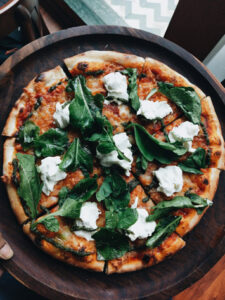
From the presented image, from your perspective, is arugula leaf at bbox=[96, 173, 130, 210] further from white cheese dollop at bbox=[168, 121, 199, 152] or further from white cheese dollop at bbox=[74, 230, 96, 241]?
white cheese dollop at bbox=[168, 121, 199, 152]

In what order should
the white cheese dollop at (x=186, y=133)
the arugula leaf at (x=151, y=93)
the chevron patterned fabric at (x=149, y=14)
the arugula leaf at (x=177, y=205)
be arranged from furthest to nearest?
the chevron patterned fabric at (x=149, y=14)
the arugula leaf at (x=151, y=93)
the white cheese dollop at (x=186, y=133)
the arugula leaf at (x=177, y=205)

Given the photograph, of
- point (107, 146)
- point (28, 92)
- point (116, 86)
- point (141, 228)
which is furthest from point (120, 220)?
point (28, 92)

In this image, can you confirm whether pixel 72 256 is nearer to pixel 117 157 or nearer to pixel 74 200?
pixel 74 200

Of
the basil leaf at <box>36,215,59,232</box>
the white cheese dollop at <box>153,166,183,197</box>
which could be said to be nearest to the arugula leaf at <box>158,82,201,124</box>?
the white cheese dollop at <box>153,166,183,197</box>

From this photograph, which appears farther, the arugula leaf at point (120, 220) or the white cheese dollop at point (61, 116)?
the white cheese dollop at point (61, 116)

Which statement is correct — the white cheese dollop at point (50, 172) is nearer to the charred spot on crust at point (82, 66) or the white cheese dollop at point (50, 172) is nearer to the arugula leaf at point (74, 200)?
the arugula leaf at point (74, 200)

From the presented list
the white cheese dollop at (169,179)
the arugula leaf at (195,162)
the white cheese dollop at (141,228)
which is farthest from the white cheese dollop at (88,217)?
the arugula leaf at (195,162)
